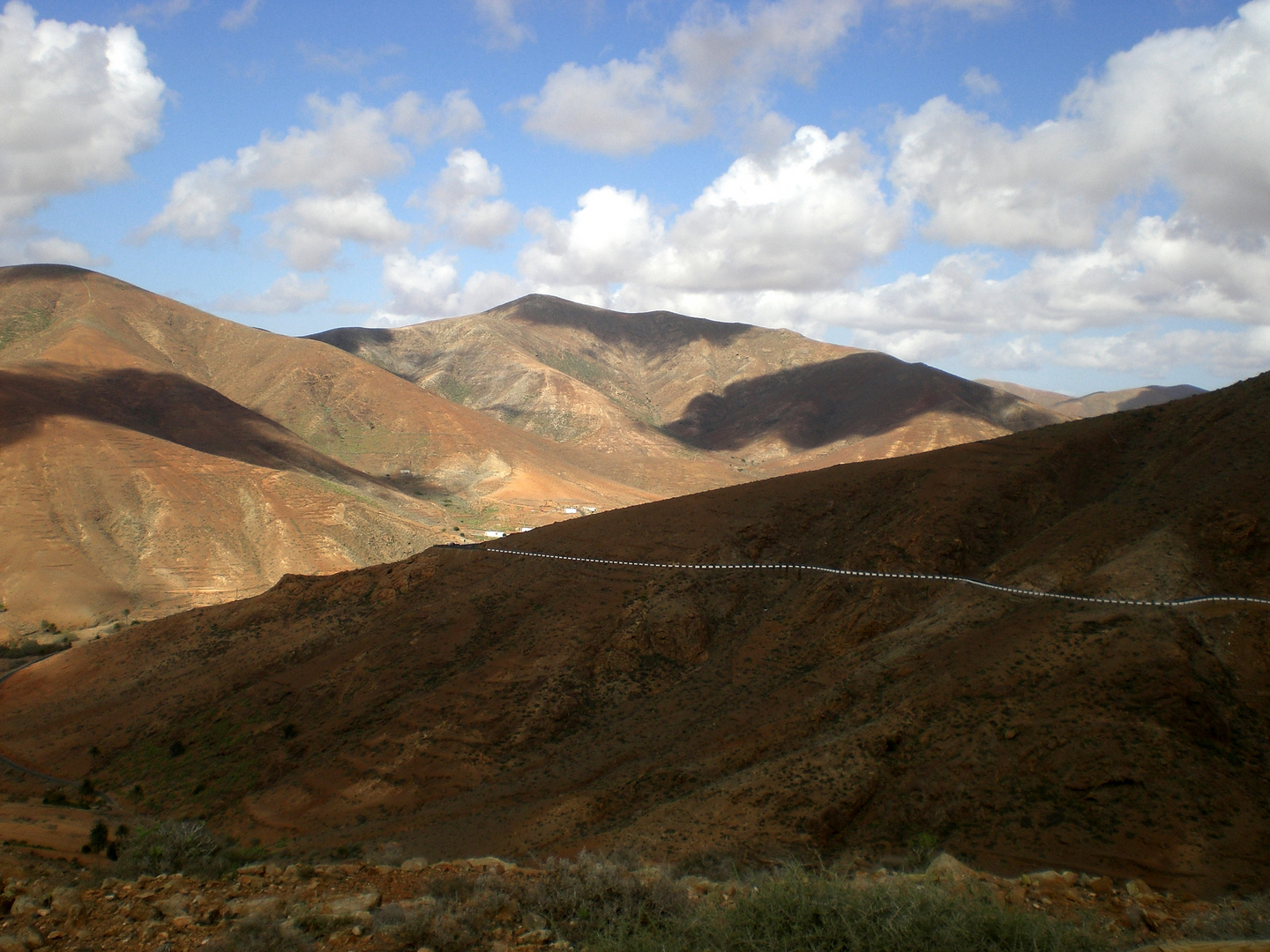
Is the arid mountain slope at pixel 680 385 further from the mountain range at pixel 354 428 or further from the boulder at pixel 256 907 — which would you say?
the boulder at pixel 256 907

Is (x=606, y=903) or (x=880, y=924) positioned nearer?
(x=880, y=924)

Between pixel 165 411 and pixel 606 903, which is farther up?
pixel 165 411

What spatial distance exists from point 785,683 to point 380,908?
13977 mm

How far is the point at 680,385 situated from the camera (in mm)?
160000

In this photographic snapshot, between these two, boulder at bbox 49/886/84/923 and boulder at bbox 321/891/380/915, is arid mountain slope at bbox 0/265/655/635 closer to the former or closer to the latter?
boulder at bbox 49/886/84/923

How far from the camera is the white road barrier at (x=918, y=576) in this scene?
16688mm

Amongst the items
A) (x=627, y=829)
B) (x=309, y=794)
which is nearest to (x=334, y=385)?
(x=309, y=794)

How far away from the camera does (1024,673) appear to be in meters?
15.8

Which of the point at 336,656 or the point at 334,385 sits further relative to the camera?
the point at 334,385

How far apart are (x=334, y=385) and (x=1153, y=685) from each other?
105 m

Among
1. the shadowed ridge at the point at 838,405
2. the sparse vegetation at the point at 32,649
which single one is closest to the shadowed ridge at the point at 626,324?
the shadowed ridge at the point at 838,405

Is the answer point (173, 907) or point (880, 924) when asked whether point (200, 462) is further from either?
point (880, 924)

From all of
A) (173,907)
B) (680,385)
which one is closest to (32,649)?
(173,907)

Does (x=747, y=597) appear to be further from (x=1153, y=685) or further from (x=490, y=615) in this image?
(x=1153, y=685)
